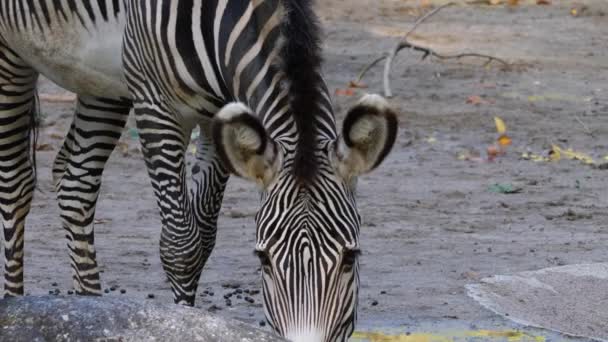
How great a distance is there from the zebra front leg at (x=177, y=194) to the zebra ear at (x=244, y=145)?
3.78ft

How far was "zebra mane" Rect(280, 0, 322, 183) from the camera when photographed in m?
4.69

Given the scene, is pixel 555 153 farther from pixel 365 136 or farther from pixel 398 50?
pixel 365 136

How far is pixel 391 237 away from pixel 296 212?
4.24m

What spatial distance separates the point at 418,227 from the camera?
9070 mm

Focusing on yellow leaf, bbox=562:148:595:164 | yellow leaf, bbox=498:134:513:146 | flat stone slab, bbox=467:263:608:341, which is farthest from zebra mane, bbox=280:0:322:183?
yellow leaf, bbox=498:134:513:146

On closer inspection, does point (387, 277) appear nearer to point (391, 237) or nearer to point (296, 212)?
point (391, 237)

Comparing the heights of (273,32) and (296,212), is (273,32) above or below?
above

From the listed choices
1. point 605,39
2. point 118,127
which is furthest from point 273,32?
point 605,39

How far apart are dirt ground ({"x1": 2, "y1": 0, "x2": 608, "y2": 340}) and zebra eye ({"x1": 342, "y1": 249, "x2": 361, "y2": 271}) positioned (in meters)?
2.16

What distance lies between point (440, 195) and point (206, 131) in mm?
3969

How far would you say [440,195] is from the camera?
9.95 m

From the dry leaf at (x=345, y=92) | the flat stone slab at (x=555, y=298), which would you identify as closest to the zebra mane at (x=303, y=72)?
the flat stone slab at (x=555, y=298)

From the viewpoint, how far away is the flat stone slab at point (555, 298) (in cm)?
680

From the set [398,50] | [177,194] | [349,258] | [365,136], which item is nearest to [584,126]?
[398,50]
